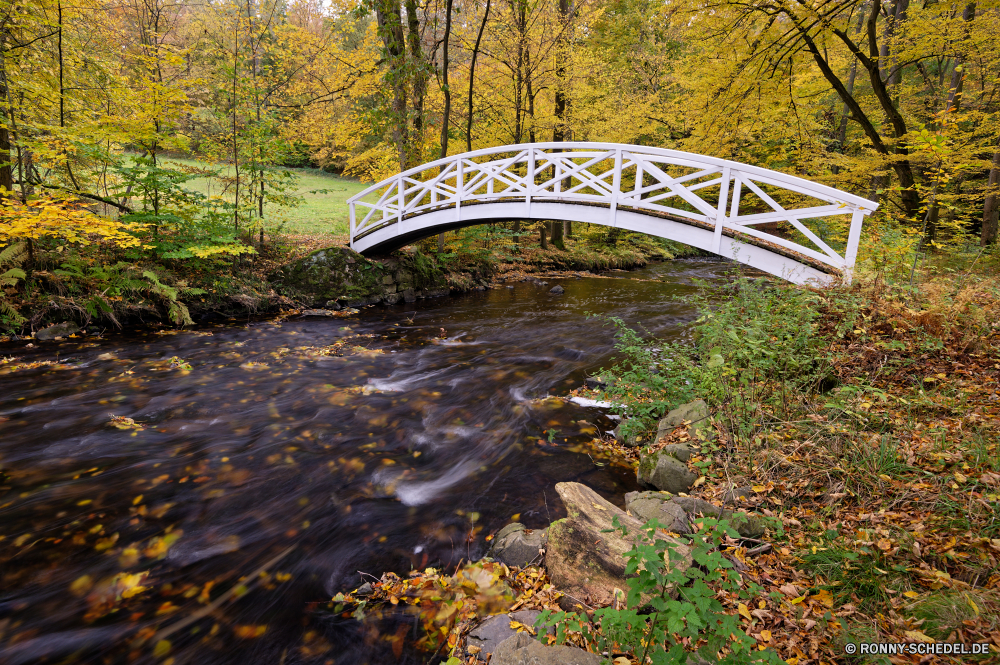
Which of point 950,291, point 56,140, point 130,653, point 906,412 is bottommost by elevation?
point 130,653

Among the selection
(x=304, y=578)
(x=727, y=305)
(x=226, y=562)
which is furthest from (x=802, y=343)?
(x=226, y=562)

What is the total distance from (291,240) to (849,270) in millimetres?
11283

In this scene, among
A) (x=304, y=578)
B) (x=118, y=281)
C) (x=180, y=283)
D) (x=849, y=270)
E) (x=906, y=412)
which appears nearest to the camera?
(x=304, y=578)

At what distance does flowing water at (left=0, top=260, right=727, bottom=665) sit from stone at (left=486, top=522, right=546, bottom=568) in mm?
167

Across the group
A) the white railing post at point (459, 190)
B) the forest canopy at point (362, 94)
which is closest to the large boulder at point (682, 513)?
the forest canopy at point (362, 94)

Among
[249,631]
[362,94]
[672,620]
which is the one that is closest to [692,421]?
[672,620]

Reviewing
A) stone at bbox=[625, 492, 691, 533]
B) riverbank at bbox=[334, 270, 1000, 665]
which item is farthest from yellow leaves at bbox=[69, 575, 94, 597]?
stone at bbox=[625, 492, 691, 533]

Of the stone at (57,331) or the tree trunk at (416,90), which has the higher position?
the tree trunk at (416,90)

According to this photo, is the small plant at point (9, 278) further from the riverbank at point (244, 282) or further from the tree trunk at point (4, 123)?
the tree trunk at point (4, 123)

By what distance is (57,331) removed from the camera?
260 inches

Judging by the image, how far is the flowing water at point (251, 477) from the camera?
2.51m

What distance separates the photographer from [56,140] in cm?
657

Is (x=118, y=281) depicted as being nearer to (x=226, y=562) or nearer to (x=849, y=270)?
(x=226, y=562)

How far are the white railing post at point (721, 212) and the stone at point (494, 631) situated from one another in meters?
5.88
